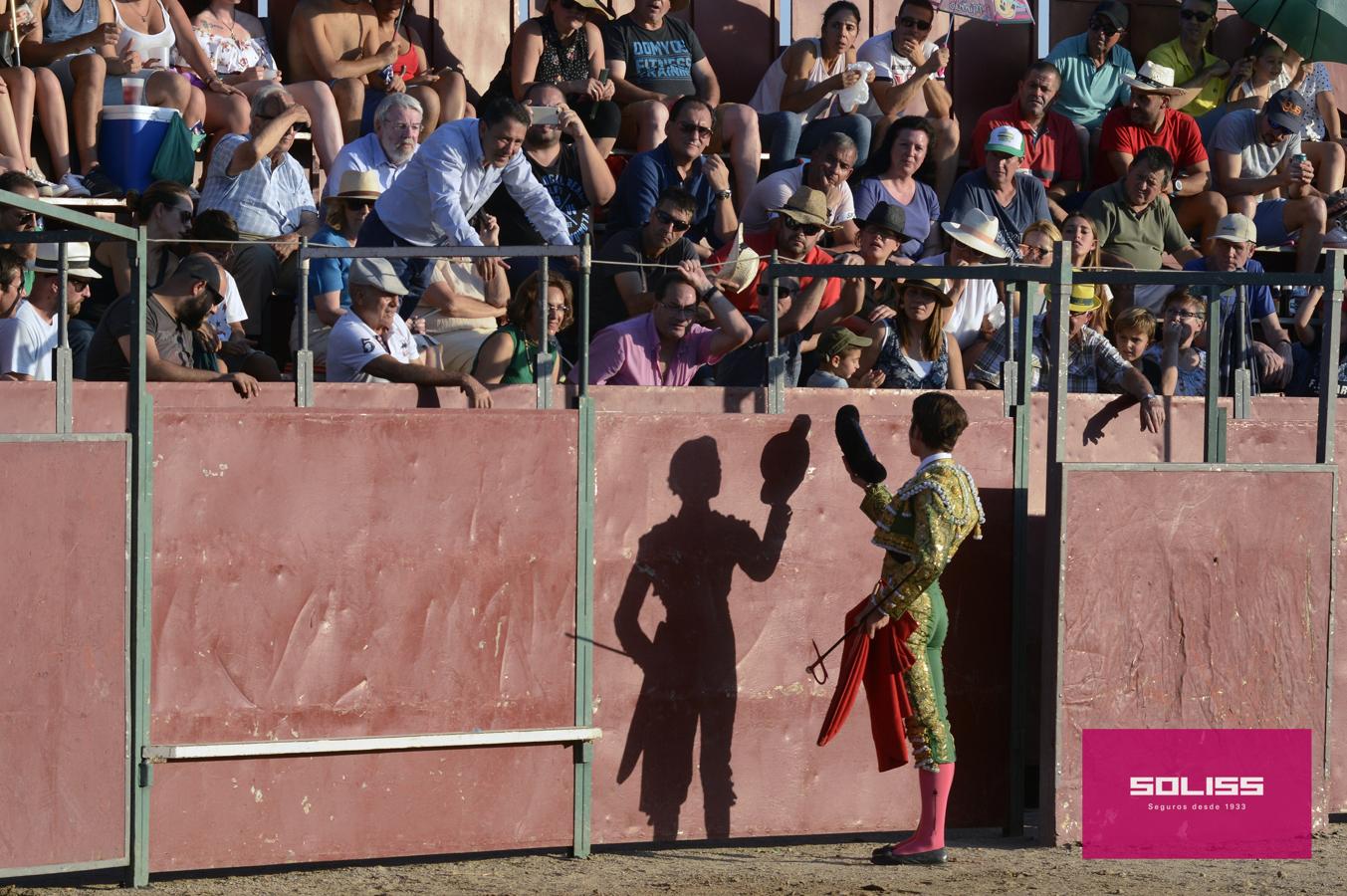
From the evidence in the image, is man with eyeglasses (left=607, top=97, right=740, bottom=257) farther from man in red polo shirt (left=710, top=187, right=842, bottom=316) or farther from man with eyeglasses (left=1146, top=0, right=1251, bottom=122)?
man with eyeglasses (left=1146, top=0, right=1251, bottom=122)

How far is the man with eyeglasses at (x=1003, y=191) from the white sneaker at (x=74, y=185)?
15.2ft

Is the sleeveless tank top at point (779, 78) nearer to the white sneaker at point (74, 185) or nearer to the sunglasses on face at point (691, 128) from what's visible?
the sunglasses on face at point (691, 128)

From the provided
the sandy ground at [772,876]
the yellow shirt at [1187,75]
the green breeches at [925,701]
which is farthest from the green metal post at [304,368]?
the yellow shirt at [1187,75]

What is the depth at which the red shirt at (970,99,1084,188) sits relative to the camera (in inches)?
494

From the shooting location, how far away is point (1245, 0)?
13602 mm

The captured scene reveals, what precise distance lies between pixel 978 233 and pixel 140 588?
485 cm

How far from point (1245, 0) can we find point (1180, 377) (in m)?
4.62

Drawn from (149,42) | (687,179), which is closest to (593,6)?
(687,179)

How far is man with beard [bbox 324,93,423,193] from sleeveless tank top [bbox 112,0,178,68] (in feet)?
4.09

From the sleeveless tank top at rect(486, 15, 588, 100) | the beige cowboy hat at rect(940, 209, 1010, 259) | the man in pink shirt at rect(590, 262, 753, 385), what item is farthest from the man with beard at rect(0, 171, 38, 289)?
the beige cowboy hat at rect(940, 209, 1010, 259)

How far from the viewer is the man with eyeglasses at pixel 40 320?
26.3 feet

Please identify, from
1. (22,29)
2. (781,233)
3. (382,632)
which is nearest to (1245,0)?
(781,233)

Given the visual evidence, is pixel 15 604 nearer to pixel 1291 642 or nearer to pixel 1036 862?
pixel 1036 862

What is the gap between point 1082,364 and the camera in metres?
9.04
